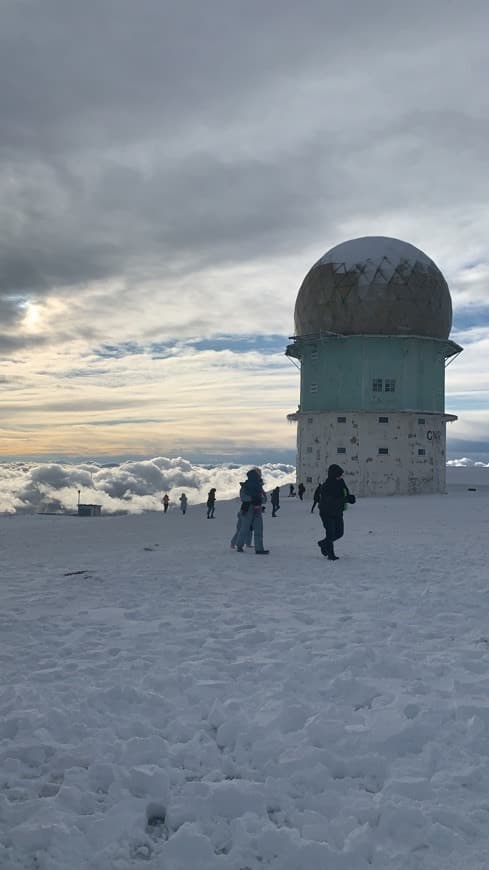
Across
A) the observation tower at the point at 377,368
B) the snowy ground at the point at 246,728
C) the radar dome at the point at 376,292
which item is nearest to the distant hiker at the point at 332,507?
the snowy ground at the point at 246,728

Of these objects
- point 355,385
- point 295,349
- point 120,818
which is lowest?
point 120,818

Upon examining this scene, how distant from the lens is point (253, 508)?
42.2ft

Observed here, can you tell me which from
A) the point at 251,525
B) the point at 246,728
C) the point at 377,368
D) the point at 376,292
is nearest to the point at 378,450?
the point at 377,368

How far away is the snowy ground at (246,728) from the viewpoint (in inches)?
117

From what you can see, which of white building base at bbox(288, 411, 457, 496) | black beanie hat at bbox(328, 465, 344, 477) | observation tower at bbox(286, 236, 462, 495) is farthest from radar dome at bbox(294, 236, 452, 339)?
black beanie hat at bbox(328, 465, 344, 477)

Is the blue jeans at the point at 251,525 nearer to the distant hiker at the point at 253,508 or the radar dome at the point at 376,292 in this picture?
the distant hiker at the point at 253,508

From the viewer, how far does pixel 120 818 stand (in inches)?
124

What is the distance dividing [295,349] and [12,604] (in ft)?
113

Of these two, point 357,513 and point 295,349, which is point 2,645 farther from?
point 295,349

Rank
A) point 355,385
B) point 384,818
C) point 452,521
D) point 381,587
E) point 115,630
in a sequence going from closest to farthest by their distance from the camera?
point 384,818 < point 115,630 < point 381,587 < point 452,521 < point 355,385

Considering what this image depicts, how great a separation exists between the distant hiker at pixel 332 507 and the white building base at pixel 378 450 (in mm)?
24872

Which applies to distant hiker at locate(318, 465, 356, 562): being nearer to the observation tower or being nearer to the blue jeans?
the blue jeans

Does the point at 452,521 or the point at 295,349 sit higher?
the point at 295,349

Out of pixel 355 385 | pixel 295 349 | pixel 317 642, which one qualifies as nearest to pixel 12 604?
pixel 317 642
